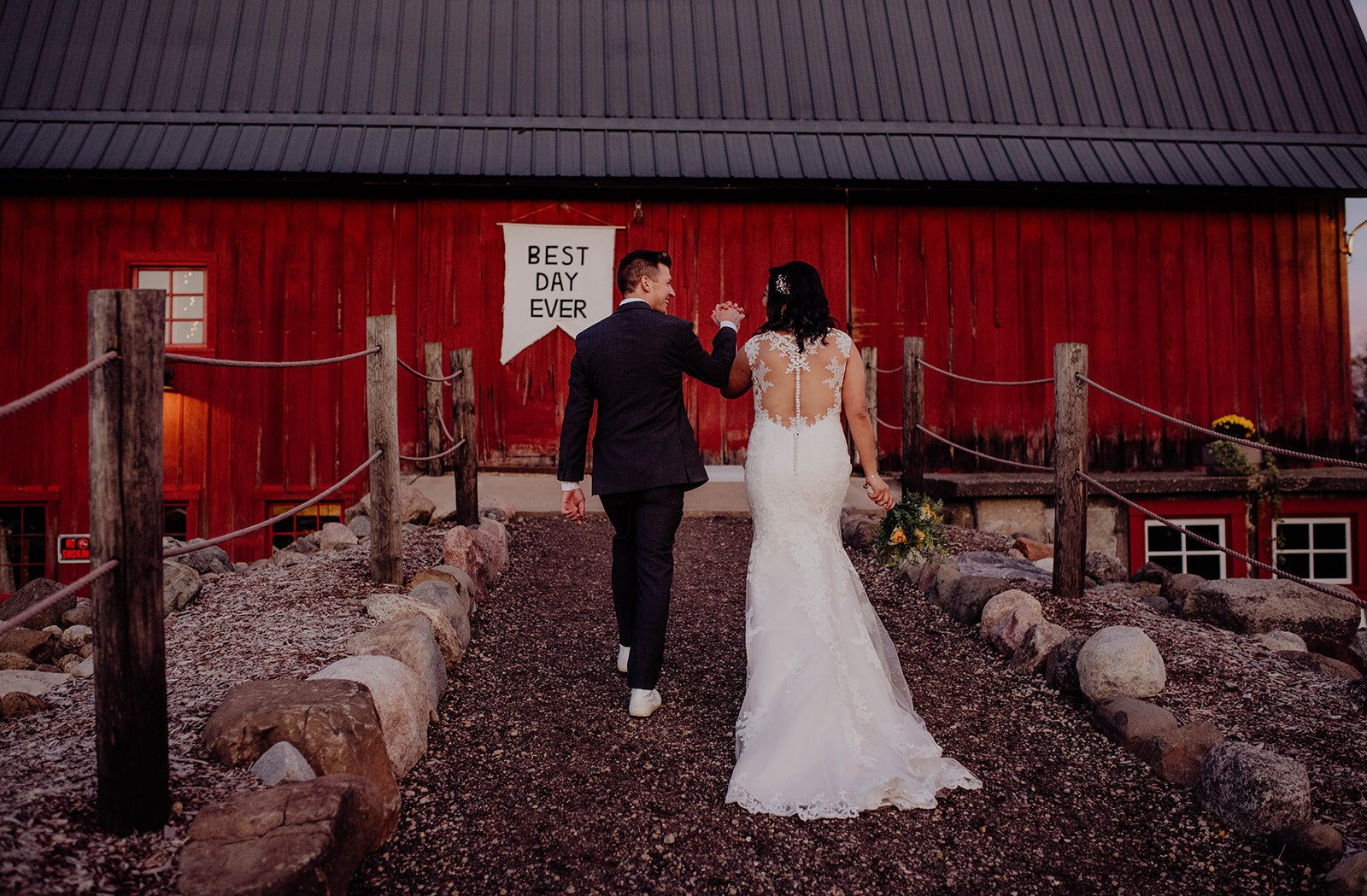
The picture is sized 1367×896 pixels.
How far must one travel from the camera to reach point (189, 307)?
341 inches

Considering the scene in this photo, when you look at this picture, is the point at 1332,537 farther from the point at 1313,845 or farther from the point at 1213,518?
the point at 1313,845

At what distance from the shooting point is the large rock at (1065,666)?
12.1 ft

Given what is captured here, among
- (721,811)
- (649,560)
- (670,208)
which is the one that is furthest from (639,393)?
(670,208)

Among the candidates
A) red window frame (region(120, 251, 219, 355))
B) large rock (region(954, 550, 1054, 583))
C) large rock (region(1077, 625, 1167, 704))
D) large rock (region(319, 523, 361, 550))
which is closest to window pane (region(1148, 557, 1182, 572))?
large rock (region(954, 550, 1054, 583))

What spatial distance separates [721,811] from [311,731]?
1326 mm

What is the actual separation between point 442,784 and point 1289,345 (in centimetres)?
1016

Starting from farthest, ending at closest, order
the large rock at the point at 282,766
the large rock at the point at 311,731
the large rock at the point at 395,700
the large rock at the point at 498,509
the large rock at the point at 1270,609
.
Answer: the large rock at the point at 498,509 < the large rock at the point at 1270,609 < the large rock at the point at 395,700 < the large rock at the point at 311,731 < the large rock at the point at 282,766

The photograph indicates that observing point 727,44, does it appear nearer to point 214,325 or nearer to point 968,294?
point 968,294

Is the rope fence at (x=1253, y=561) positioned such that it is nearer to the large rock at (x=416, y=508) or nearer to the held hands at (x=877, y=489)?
the held hands at (x=877, y=489)

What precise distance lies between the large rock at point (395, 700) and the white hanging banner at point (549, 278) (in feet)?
19.7

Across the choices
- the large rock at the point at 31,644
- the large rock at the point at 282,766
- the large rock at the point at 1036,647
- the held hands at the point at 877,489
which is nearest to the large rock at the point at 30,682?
the large rock at the point at 31,644

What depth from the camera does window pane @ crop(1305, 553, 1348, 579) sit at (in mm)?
8664

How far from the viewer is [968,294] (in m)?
9.08

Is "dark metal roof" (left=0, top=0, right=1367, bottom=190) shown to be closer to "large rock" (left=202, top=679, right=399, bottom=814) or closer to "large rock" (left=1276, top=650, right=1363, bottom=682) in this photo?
"large rock" (left=1276, top=650, right=1363, bottom=682)
